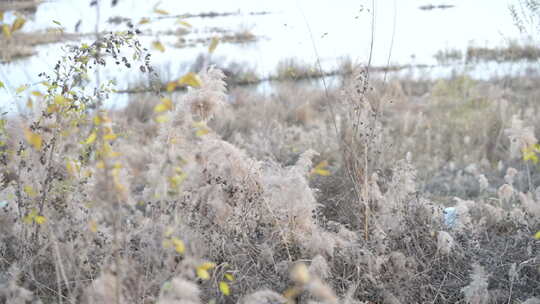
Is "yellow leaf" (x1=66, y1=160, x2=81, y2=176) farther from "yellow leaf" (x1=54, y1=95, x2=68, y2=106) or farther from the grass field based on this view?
"yellow leaf" (x1=54, y1=95, x2=68, y2=106)

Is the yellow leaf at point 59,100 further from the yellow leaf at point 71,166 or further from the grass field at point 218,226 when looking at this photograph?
the yellow leaf at point 71,166

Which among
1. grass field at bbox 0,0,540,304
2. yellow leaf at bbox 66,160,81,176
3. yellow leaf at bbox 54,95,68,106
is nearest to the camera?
yellow leaf at bbox 54,95,68,106

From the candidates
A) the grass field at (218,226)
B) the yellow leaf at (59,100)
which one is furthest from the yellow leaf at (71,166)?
the yellow leaf at (59,100)

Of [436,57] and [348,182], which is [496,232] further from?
[436,57]

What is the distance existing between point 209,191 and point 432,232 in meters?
1.31

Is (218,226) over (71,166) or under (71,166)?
under

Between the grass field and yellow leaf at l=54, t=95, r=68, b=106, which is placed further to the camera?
the grass field

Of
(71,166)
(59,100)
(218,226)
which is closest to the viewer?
(59,100)

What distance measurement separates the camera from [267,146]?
230 inches

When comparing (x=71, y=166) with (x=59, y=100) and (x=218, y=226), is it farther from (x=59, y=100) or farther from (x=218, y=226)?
(x=218, y=226)

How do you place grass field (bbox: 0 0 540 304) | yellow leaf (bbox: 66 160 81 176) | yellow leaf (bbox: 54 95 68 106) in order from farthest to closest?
grass field (bbox: 0 0 540 304), yellow leaf (bbox: 66 160 81 176), yellow leaf (bbox: 54 95 68 106)

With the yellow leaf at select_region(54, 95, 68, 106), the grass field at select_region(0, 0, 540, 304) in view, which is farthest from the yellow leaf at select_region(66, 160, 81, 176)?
the yellow leaf at select_region(54, 95, 68, 106)

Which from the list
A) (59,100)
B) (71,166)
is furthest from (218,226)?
(59,100)

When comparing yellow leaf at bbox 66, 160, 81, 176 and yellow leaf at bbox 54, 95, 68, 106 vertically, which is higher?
yellow leaf at bbox 54, 95, 68, 106
